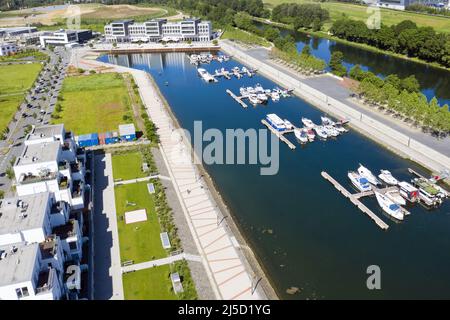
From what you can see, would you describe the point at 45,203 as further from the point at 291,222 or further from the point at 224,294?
the point at 291,222

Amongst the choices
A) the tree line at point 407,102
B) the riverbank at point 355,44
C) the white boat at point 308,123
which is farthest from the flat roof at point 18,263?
the riverbank at point 355,44

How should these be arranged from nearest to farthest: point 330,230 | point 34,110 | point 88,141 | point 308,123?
point 330,230 → point 88,141 → point 308,123 → point 34,110

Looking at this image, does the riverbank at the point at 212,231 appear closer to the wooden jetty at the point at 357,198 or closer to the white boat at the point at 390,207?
the wooden jetty at the point at 357,198

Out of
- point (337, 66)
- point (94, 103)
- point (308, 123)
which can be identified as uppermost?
point (337, 66)

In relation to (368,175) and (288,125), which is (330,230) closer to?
(368,175)

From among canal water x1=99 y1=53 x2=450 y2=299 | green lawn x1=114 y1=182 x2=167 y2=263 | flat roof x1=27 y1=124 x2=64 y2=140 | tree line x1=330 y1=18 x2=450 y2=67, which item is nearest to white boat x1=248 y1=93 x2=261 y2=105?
canal water x1=99 y1=53 x2=450 y2=299

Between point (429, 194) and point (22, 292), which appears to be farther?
point (429, 194)

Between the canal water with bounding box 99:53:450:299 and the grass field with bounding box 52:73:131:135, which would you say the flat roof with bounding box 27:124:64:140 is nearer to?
the grass field with bounding box 52:73:131:135

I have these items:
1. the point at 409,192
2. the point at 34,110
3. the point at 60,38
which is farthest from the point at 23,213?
the point at 60,38
